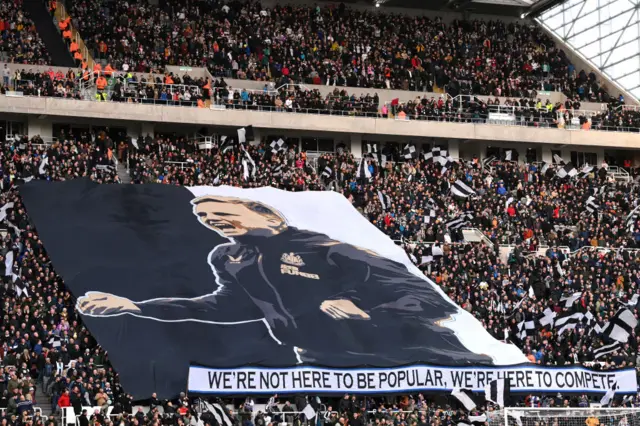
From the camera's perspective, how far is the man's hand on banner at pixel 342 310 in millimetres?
40500

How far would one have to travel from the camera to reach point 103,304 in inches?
1475

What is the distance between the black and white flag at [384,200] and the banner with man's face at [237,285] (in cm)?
162

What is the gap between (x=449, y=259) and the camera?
4616 cm

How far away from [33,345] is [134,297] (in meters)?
4.23

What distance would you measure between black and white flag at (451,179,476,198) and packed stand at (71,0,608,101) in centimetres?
814

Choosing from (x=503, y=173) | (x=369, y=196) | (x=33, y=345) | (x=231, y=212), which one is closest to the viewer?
(x=33, y=345)

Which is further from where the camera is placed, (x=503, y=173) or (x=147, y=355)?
(x=503, y=173)

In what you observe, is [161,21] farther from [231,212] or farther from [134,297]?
[134,297]

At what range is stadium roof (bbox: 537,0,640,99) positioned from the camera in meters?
62.3

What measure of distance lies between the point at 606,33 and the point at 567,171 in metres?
11.4

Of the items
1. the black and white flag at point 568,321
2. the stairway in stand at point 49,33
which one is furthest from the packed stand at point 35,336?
the black and white flag at point 568,321

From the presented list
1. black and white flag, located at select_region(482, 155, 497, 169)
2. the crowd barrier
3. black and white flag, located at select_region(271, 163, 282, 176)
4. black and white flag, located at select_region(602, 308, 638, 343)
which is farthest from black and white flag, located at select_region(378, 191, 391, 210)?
the crowd barrier

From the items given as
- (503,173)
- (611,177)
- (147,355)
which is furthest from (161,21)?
(147,355)

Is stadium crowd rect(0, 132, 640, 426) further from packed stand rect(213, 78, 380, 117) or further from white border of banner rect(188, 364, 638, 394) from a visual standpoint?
packed stand rect(213, 78, 380, 117)
